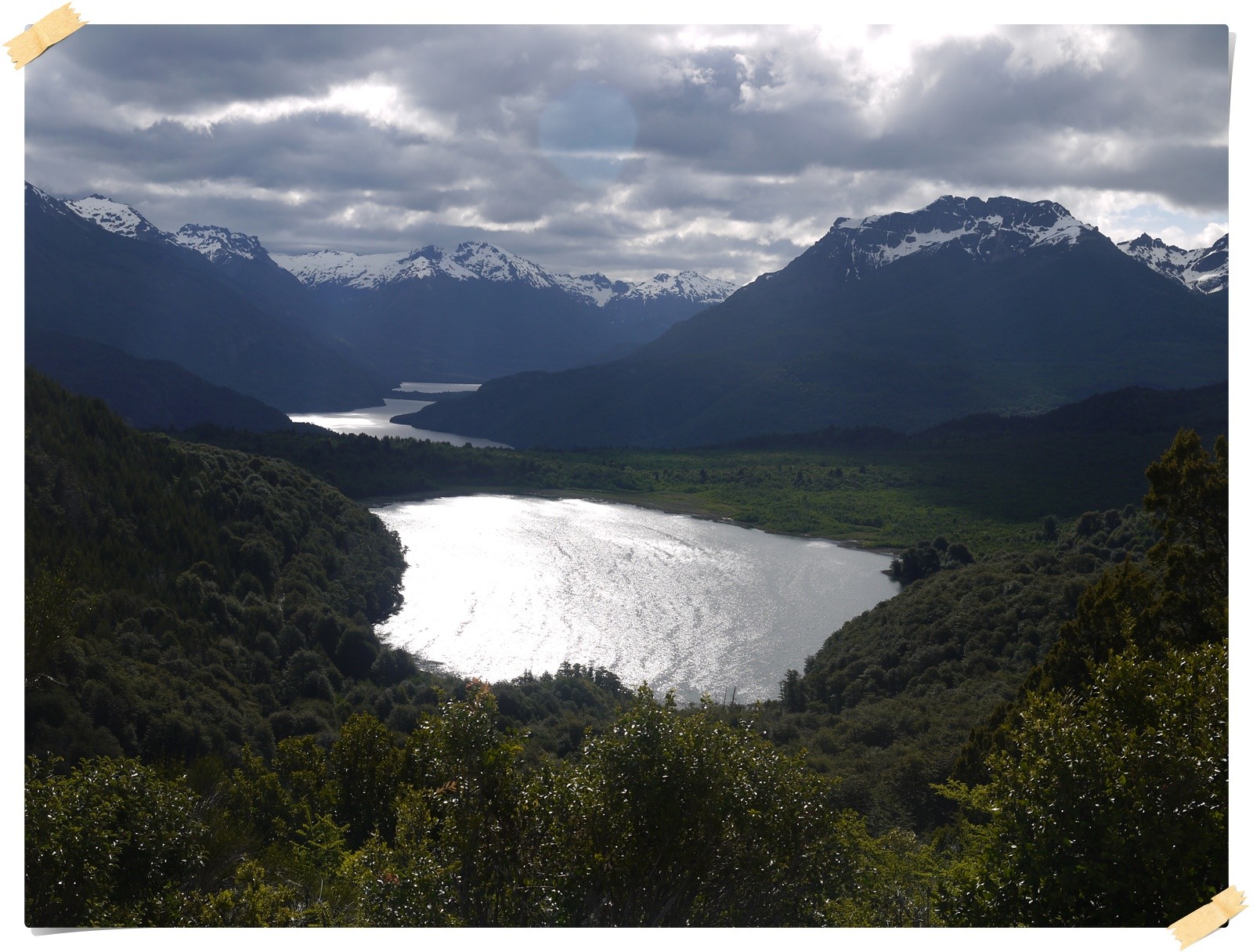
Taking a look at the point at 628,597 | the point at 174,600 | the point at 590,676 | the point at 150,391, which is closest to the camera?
the point at 174,600

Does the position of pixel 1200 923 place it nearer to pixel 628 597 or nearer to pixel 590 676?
pixel 590 676

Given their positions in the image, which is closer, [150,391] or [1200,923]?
[1200,923]

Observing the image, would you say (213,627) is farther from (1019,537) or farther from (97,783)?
(1019,537)

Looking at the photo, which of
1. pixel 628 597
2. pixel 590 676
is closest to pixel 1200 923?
pixel 590 676

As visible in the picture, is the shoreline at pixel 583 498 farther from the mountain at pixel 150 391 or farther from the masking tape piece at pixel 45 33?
the masking tape piece at pixel 45 33

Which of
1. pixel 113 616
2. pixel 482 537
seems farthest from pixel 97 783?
pixel 482 537

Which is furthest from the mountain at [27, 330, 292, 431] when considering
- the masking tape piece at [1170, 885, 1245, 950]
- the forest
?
the masking tape piece at [1170, 885, 1245, 950]
